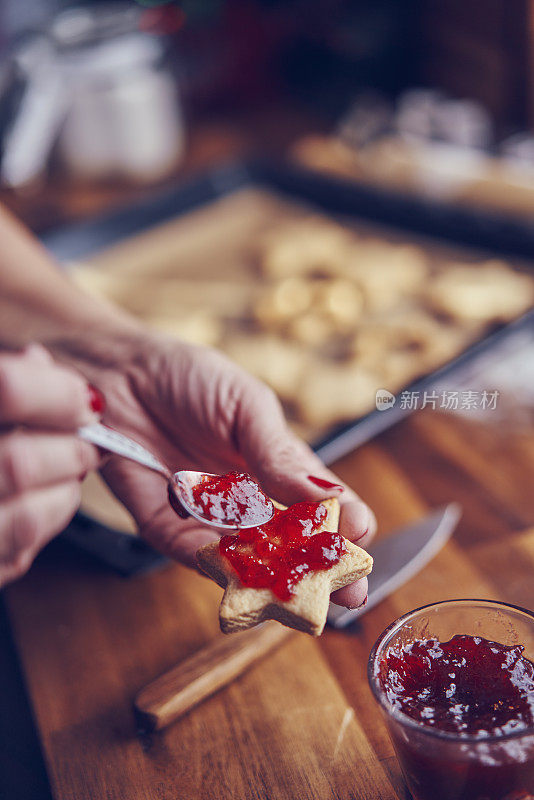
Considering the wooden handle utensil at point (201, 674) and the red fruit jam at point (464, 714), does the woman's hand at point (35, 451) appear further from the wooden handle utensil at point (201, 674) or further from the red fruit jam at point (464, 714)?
the red fruit jam at point (464, 714)

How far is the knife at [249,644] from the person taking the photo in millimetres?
927

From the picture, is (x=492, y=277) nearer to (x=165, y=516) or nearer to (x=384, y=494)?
(x=384, y=494)

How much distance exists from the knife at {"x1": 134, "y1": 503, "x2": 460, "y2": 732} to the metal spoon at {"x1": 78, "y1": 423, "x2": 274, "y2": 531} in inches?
8.3

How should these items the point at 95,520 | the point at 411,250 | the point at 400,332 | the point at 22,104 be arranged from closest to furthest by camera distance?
the point at 95,520 < the point at 400,332 < the point at 411,250 < the point at 22,104

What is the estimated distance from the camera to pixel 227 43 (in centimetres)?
→ 346

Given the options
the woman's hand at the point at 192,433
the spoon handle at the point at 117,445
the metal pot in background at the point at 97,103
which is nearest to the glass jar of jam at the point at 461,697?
the woman's hand at the point at 192,433

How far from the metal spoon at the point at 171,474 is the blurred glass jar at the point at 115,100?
6.16 feet

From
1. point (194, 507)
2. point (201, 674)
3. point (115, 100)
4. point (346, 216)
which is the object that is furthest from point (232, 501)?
point (115, 100)

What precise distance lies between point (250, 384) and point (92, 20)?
2.07m

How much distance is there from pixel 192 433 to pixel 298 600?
1.28ft

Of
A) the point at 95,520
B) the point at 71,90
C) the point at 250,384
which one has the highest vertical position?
the point at 71,90

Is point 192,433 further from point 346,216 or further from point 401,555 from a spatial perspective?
point 346,216

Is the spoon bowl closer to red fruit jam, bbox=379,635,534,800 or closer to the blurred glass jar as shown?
red fruit jam, bbox=379,635,534,800

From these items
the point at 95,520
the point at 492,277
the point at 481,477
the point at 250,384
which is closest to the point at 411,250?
the point at 492,277
